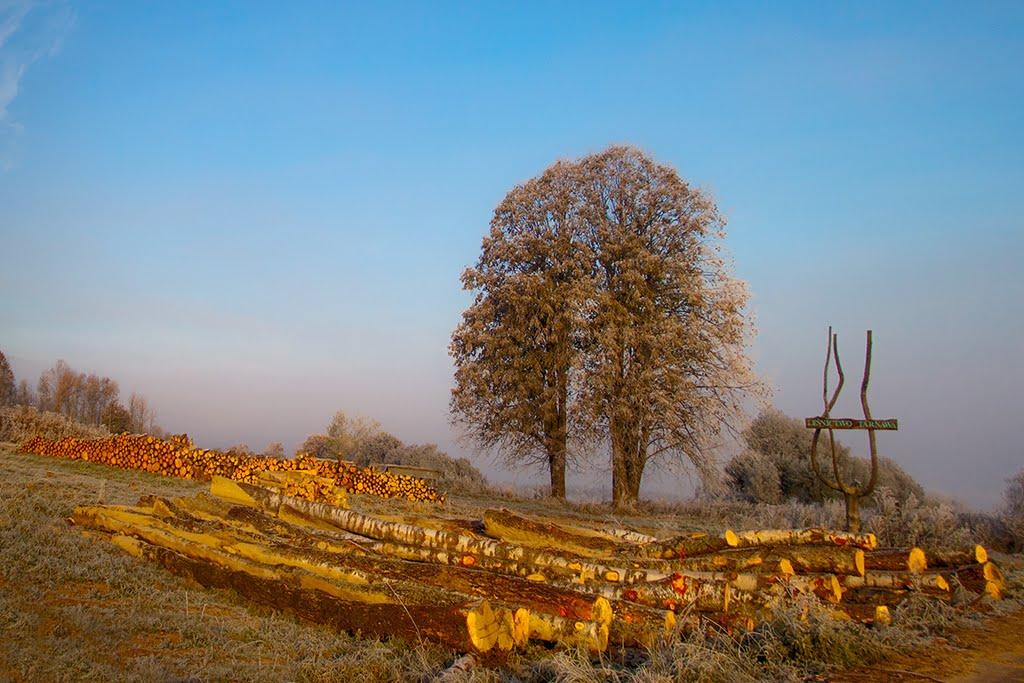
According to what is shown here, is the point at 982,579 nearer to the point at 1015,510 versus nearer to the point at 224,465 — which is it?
the point at 1015,510

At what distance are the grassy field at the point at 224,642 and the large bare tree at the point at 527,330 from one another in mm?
15062

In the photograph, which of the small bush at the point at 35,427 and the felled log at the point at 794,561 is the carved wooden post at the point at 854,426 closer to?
the felled log at the point at 794,561

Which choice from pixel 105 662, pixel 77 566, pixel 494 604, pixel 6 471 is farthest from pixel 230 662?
pixel 6 471

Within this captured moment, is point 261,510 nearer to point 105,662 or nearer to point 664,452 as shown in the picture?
point 105,662

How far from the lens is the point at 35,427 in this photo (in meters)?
24.8

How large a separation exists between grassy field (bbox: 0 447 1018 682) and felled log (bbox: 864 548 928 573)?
78 cm

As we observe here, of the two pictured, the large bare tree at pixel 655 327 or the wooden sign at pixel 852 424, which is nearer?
the wooden sign at pixel 852 424

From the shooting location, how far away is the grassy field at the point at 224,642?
15.0 feet

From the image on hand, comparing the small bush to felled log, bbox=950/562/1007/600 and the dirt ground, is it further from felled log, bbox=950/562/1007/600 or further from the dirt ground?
the dirt ground

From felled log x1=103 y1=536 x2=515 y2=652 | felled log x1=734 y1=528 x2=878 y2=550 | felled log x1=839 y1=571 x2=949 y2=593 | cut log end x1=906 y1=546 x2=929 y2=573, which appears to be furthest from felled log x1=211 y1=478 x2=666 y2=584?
cut log end x1=906 y1=546 x2=929 y2=573

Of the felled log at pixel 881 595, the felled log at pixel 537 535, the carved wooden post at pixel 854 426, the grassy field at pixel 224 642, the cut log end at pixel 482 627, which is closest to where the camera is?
the grassy field at pixel 224 642

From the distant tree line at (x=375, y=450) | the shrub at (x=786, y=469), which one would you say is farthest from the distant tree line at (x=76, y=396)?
the shrub at (x=786, y=469)

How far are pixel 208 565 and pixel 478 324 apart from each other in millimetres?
15763

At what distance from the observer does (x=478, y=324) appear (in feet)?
73.9
